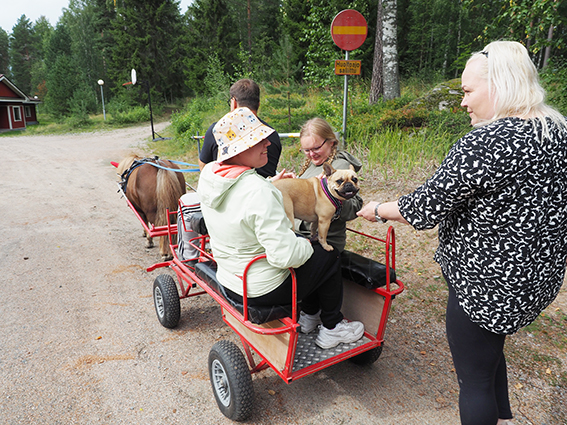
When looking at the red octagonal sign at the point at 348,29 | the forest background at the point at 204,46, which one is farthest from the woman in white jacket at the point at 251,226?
the forest background at the point at 204,46

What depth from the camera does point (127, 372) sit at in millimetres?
3291

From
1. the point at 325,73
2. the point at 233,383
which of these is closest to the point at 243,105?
the point at 233,383

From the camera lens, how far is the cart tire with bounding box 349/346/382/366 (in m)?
3.12

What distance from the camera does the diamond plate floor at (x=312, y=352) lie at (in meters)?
2.74

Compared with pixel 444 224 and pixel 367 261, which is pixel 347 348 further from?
pixel 444 224

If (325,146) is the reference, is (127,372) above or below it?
below

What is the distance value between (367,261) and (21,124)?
40.8 m

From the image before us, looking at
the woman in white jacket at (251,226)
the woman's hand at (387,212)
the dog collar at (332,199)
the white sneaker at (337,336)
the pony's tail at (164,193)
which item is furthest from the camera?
the pony's tail at (164,193)

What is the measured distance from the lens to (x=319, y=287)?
9.07ft

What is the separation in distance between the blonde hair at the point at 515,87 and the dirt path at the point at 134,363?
220 centimetres

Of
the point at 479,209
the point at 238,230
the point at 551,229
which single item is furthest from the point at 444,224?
the point at 238,230

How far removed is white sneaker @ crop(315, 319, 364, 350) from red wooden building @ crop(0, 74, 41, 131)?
128 feet

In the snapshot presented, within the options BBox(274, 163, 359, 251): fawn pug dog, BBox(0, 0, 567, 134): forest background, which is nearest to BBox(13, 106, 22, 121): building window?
BBox(0, 0, 567, 134): forest background

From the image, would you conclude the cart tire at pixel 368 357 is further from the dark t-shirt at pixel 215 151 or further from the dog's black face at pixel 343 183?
the dark t-shirt at pixel 215 151
